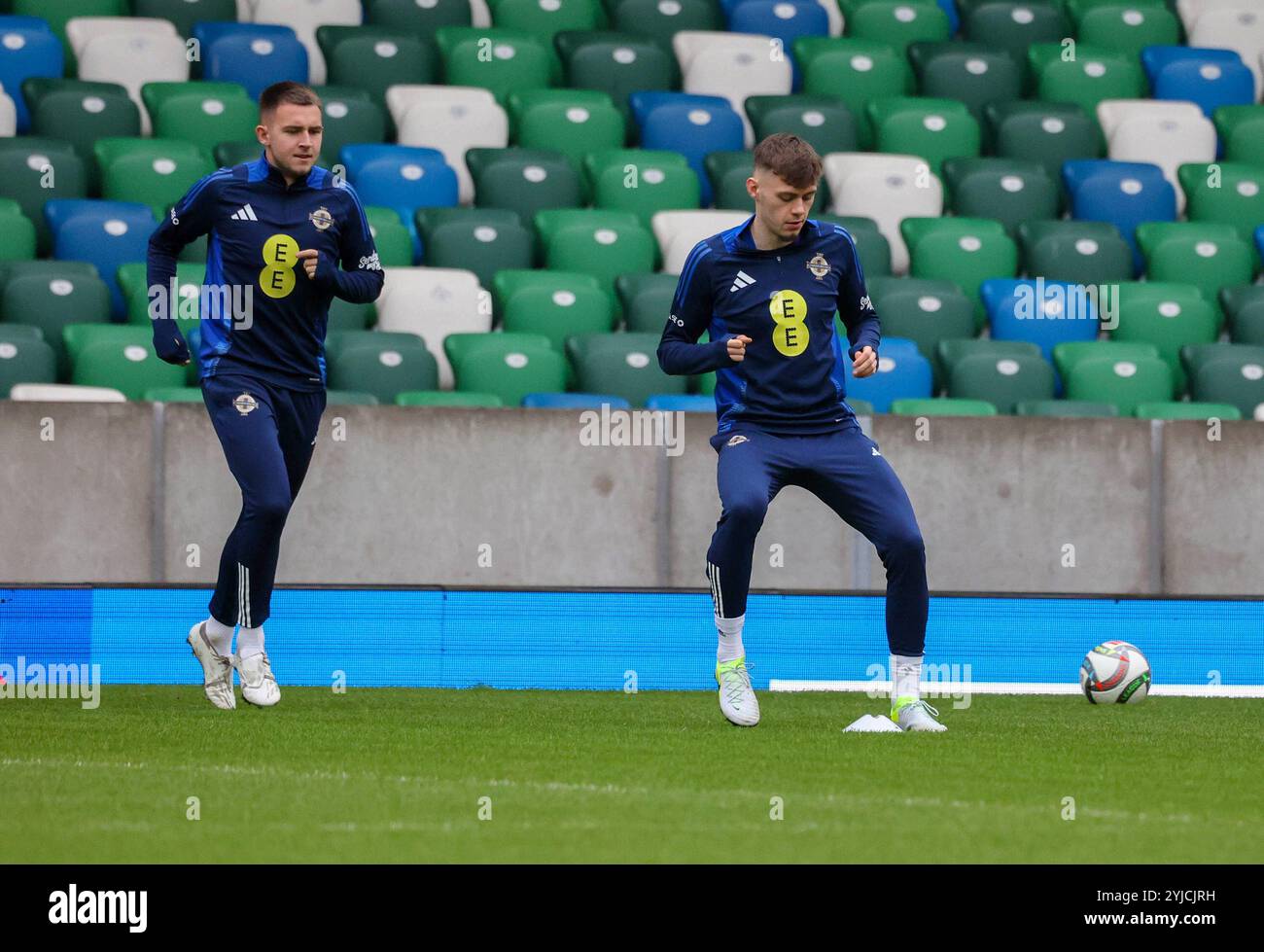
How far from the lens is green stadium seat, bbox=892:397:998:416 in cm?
977

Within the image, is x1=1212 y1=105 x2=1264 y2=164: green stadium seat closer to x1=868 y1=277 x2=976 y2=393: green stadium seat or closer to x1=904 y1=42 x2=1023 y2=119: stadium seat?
x1=904 y1=42 x2=1023 y2=119: stadium seat

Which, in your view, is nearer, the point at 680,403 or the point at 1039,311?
the point at 680,403

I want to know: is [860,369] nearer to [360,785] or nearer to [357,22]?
[360,785]

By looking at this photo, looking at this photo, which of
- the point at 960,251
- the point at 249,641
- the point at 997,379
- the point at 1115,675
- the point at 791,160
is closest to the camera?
the point at 791,160

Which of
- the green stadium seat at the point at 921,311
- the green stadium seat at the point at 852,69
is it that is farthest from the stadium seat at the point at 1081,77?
the green stadium seat at the point at 921,311

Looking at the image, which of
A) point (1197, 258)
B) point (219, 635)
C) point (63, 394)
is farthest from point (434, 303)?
point (1197, 258)

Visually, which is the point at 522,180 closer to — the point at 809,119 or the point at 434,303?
the point at 434,303

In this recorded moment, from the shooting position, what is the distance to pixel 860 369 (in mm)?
5793

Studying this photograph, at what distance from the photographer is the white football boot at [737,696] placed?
6.04 m

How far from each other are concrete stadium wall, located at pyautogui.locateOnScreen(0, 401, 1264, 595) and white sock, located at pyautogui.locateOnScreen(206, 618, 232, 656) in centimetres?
274

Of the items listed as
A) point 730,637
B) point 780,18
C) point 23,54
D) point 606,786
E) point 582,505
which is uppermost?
point 780,18

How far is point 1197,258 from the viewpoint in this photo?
Result: 11461 millimetres

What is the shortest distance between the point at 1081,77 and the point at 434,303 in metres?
4.89
